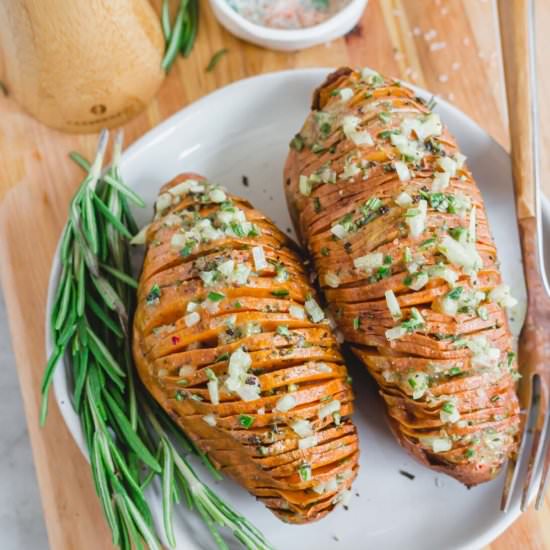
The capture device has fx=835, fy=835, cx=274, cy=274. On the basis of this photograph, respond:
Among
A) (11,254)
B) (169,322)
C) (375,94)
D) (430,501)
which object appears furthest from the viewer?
(11,254)

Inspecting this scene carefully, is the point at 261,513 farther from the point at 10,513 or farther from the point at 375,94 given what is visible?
the point at 375,94

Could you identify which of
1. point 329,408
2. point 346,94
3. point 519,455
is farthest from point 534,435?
point 346,94

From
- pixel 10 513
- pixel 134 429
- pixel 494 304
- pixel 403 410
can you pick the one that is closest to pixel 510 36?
pixel 494 304

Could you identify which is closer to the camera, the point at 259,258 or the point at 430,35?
the point at 259,258

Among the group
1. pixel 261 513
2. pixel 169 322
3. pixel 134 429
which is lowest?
pixel 261 513

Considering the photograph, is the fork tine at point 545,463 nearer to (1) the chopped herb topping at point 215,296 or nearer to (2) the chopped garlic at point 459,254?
(2) the chopped garlic at point 459,254

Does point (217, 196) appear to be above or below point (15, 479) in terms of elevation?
above

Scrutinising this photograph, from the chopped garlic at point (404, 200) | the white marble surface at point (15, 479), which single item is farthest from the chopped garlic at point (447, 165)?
the white marble surface at point (15, 479)

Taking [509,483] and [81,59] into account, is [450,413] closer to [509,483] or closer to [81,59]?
[509,483]
